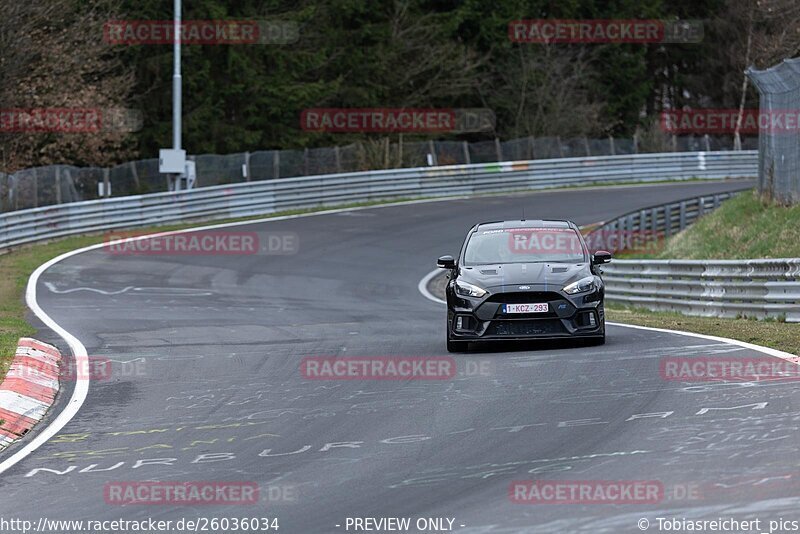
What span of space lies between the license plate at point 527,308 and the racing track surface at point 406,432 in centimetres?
46

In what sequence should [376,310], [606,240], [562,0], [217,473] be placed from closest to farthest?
1. [217,473]
2. [376,310]
3. [606,240]
4. [562,0]

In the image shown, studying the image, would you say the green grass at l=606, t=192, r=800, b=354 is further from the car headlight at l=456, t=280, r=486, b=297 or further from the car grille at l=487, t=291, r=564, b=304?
the car headlight at l=456, t=280, r=486, b=297

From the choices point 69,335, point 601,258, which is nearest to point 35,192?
point 69,335

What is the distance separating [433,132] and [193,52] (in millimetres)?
12647

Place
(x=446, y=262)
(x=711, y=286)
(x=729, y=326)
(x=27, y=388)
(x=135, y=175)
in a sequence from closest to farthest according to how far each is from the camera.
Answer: (x=27, y=388), (x=446, y=262), (x=729, y=326), (x=711, y=286), (x=135, y=175)

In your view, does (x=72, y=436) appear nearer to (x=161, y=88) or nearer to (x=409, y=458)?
→ (x=409, y=458)

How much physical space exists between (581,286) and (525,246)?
1.35 metres

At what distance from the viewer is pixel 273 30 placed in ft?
174

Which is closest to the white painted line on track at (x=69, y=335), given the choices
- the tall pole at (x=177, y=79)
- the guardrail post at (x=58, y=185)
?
the guardrail post at (x=58, y=185)

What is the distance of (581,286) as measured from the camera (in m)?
14.4

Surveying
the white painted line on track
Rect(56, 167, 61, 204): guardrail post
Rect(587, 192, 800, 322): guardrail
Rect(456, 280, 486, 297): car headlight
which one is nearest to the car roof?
Rect(456, 280, 486, 297): car headlight

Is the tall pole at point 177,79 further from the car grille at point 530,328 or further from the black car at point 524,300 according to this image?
the car grille at point 530,328

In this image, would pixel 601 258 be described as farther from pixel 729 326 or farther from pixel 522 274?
pixel 729 326

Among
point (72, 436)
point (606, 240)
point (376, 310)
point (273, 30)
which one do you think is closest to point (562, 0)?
point (273, 30)
